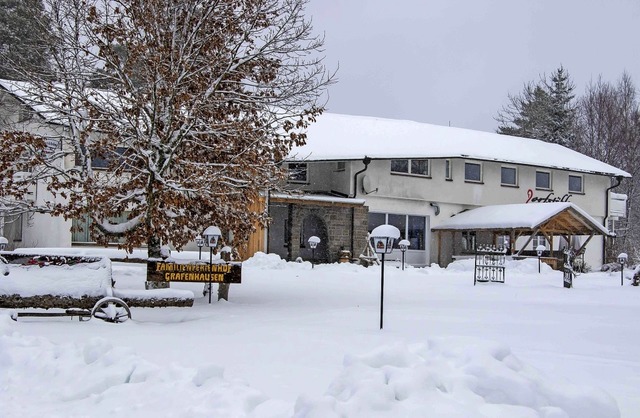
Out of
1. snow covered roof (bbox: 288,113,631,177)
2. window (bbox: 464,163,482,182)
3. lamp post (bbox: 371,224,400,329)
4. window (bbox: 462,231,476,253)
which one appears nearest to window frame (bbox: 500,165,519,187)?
snow covered roof (bbox: 288,113,631,177)

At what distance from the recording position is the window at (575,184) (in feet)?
117

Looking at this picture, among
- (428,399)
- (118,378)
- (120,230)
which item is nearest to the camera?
(428,399)

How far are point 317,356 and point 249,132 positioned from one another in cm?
664

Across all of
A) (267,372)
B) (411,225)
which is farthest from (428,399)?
(411,225)

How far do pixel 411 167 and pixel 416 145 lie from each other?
97 centimetres

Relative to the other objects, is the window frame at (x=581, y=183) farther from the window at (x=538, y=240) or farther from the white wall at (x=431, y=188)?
the window at (x=538, y=240)

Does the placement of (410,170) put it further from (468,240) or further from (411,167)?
(468,240)

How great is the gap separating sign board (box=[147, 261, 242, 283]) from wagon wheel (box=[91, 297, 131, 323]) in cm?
187

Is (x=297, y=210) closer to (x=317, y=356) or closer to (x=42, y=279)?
(x=42, y=279)

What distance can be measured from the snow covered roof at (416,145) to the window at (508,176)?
0.77 metres

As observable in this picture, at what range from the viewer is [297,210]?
26.7 metres

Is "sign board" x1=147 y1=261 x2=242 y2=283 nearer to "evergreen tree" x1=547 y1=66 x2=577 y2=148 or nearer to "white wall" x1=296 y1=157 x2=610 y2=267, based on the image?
"white wall" x1=296 y1=157 x2=610 y2=267

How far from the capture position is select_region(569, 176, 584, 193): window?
35719 mm

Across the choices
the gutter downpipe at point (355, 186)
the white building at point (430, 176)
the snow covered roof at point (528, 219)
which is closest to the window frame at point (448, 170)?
the white building at point (430, 176)
